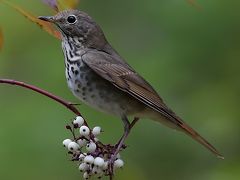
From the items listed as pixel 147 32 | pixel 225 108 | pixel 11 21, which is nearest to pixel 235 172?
pixel 225 108

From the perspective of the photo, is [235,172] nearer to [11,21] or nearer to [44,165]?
[44,165]

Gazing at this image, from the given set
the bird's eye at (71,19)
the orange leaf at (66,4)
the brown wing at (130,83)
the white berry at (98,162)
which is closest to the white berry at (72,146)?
the white berry at (98,162)

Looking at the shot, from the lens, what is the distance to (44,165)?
4996 mm

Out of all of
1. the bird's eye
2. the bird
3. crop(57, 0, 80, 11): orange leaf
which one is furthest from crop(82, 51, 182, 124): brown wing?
crop(57, 0, 80, 11): orange leaf

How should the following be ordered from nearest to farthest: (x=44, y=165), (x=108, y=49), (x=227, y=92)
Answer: (x=108, y=49) < (x=44, y=165) < (x=227, y=92)

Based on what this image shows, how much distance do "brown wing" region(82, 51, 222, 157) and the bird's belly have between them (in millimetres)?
43

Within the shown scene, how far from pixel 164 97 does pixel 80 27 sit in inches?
52.8

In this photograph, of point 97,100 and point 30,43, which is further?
point 30,43

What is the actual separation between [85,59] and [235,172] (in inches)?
46.0

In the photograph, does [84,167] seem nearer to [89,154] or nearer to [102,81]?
[89,154]

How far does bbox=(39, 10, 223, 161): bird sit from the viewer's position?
4105mm

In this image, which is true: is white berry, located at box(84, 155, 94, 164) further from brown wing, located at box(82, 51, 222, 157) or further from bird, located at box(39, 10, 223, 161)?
brown wing, located at box(82, 51, 222, 157)

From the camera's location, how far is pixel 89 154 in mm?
3473

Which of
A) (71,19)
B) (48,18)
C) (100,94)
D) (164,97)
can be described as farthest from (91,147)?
(164,97)
